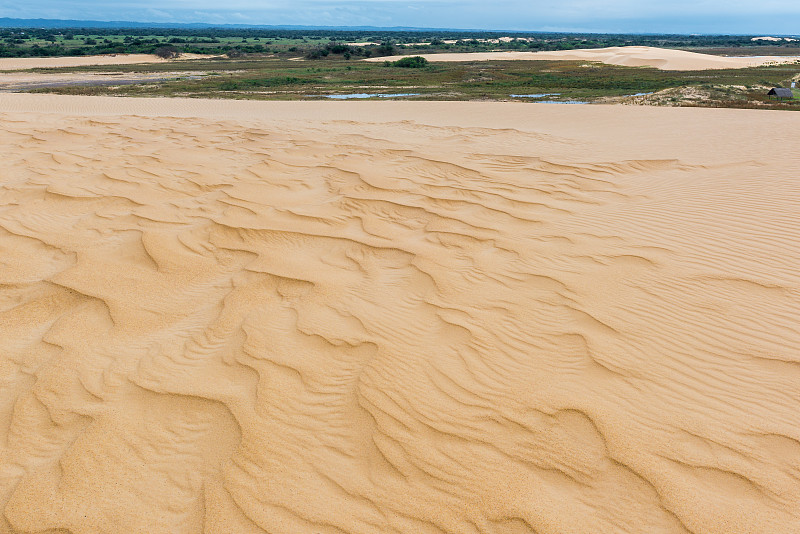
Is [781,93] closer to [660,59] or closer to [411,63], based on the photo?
[660,59]

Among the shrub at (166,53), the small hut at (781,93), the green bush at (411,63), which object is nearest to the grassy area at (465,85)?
the small hut at (781,93)

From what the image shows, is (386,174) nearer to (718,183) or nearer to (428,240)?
(428,240)

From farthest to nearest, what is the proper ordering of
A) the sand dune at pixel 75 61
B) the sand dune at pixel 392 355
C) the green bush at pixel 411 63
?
the green bush at pixel 411 63 → the sand dune at pixel 75 61 → the sand dune at pixel 392 355

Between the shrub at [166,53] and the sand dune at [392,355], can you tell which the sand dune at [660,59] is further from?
the sand dune at [392,355]

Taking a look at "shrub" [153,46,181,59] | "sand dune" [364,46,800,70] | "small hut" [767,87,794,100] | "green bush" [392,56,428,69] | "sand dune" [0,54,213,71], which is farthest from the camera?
"shrub" [153,46,181,59]

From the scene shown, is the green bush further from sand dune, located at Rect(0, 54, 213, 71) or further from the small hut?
the small hut

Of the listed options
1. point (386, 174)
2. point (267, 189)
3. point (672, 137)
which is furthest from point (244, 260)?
point (672, 137)

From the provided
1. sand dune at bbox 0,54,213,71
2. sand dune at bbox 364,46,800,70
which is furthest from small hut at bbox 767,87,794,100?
sand dune at bbox 0,54,213,71
